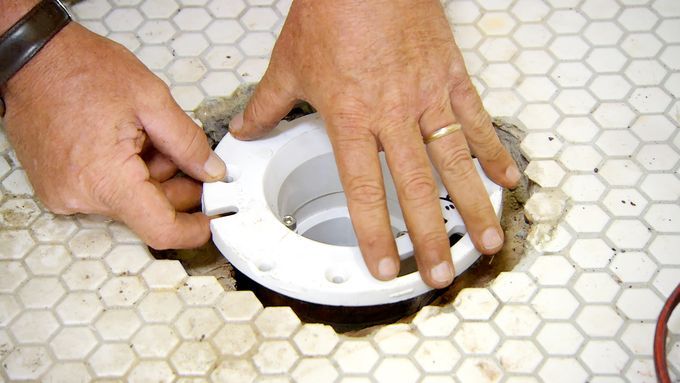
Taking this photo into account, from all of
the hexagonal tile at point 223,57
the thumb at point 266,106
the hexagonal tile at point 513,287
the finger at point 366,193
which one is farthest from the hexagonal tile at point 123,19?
the hexagonal tile at point 513,287

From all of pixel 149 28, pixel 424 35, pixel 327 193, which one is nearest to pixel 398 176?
pixel 424 35

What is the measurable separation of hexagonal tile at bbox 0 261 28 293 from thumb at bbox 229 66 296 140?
259 mm

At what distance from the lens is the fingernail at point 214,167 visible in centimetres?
82

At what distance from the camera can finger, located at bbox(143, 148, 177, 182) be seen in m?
0.85

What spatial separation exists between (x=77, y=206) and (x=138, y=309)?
0.40ft

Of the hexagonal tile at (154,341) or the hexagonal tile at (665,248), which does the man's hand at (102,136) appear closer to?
the hexagonal tile at (154,341)

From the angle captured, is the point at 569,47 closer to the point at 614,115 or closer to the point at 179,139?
the point at 614,115

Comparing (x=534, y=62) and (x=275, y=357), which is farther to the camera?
(x=534, y=62)

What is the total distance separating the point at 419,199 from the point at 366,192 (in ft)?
0.17

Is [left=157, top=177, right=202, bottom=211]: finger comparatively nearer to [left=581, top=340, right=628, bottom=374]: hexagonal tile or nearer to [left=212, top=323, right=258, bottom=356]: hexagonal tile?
[left=212, top=323, right=258, bottom=356]: hexagonal tile

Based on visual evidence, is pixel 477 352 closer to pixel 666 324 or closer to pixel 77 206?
pixel 666 324

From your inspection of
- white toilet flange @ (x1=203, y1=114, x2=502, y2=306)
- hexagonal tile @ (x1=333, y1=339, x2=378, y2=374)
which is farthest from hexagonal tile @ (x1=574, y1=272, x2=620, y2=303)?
hexagonal tile @ (x1=333, y1=339, x2=378, y2=374)

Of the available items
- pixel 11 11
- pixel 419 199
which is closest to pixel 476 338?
pixel 419 199

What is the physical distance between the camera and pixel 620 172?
828 millimetres
